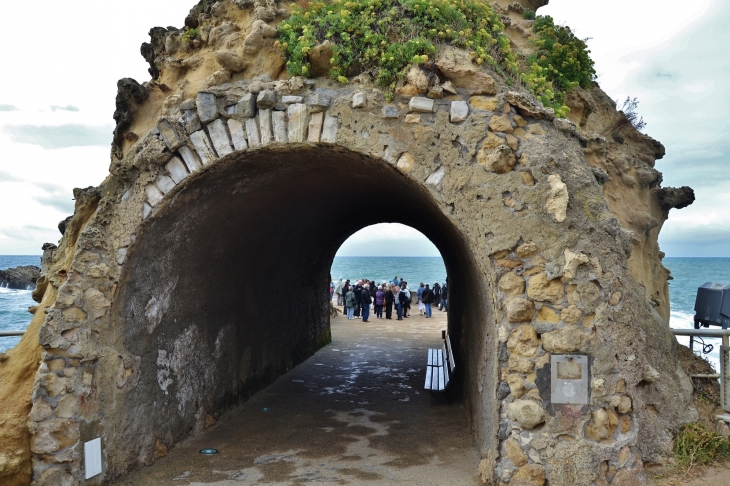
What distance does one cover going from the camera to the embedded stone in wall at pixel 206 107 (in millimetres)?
5824

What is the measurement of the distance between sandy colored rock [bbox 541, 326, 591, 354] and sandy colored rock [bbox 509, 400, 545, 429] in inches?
20.2

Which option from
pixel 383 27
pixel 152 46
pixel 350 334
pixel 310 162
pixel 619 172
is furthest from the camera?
pixel 350 334

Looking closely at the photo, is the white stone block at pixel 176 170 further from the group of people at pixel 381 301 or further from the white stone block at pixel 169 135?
the group of people at pixel 381 301

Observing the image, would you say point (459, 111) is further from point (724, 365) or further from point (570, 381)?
point (724, 365)

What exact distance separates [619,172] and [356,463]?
5317 mm

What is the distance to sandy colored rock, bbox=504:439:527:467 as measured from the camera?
498cm

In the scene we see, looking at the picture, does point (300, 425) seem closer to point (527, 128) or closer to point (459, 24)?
point (527, 128)

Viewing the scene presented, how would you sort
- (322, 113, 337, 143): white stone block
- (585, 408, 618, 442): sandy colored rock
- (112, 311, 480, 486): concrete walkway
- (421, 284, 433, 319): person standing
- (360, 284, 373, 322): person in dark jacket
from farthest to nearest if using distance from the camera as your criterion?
(421, 284, 433, 319): person standing
(360, 284, 373, 322): person in dark jacket
(112, 311, 480, 486): concrete walkway
(322, 113, 337, 143): white stone block
(585, 408, 618, 442): sandy colored rock

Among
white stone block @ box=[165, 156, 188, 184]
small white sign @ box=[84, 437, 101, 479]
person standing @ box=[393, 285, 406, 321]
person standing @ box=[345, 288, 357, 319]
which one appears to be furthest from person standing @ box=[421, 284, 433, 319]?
small white sign @ box=[84, 437, 101, 479]

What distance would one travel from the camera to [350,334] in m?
17.7

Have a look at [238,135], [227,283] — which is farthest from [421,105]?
[227,283]

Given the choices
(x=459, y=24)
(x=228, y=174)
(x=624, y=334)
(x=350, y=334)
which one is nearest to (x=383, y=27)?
(x=459, y=24)

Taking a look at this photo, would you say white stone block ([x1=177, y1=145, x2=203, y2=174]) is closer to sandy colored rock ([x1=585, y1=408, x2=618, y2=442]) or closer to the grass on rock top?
the grass on rock top

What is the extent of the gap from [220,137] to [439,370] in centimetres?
717
